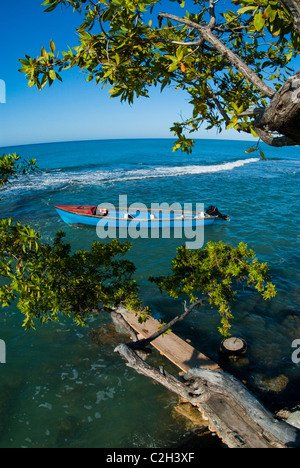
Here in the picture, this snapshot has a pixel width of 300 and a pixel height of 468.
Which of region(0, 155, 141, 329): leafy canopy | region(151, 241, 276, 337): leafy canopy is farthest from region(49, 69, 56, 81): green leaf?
region(151, 241, 276, 337): leafy canopy

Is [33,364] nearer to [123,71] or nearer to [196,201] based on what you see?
[123,71]

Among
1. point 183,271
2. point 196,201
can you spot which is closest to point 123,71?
point 183,271

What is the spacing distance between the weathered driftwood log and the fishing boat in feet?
50.0

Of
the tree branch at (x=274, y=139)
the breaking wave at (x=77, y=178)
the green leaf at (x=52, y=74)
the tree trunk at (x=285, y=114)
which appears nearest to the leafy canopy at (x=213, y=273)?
the tree branch at (x=274, y=139)

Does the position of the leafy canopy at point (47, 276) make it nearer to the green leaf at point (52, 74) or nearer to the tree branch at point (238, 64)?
the green leaf at point (52, 74)

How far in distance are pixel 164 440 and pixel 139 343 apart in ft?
10.6

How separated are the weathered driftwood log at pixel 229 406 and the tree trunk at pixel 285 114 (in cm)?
488

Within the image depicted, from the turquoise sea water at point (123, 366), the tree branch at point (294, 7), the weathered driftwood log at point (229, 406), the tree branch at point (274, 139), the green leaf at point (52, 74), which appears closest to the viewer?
the tree branch at point (294, 7)

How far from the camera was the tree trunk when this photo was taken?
93.9 inches

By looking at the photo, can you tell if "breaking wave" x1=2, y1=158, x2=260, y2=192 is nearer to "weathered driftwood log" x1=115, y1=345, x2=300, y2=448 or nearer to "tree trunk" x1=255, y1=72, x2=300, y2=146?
"weathered driftwood log" x1=115, y1=345, x2=300, y2=448

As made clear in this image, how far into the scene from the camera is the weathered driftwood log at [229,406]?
5.55 metres

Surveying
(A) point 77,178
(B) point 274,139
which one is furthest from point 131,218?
(A) point 77,178

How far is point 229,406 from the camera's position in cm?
647

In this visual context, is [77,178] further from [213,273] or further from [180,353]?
[213,273]
